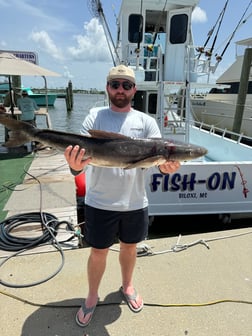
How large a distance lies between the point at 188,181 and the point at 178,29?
558 cm

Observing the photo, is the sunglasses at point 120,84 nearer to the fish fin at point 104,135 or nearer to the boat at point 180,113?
the fish fin at point 104,135

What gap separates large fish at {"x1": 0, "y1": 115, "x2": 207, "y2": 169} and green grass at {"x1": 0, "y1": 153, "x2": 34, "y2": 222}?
2787 mm

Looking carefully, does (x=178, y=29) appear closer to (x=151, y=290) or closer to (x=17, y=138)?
(x=17, y=138)

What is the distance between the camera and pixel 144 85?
24.5 ft

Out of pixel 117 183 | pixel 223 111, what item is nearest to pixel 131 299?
pixel 117 183

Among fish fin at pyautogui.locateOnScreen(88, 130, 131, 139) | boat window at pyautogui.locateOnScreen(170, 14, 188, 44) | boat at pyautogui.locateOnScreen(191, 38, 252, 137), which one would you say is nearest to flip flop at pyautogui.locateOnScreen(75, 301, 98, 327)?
fish fin at pyautogui.locateOnScreen(88, 130, 131, 139)

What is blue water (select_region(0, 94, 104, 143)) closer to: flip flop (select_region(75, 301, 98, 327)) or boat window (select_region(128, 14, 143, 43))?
boat window (select_region(128, 14, 143, 43))

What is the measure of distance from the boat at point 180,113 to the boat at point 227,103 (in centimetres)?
693

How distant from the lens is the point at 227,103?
51.4 feet

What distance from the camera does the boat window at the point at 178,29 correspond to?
796 cm

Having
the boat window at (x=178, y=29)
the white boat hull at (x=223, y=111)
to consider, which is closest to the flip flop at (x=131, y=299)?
the boat window at (x=178, y=29)

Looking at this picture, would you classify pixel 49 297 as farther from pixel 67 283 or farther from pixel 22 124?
pixel 22 124

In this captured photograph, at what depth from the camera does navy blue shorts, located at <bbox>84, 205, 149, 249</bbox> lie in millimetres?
2031

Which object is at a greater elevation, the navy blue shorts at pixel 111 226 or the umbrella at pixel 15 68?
the umbrella at pixel 15 68
